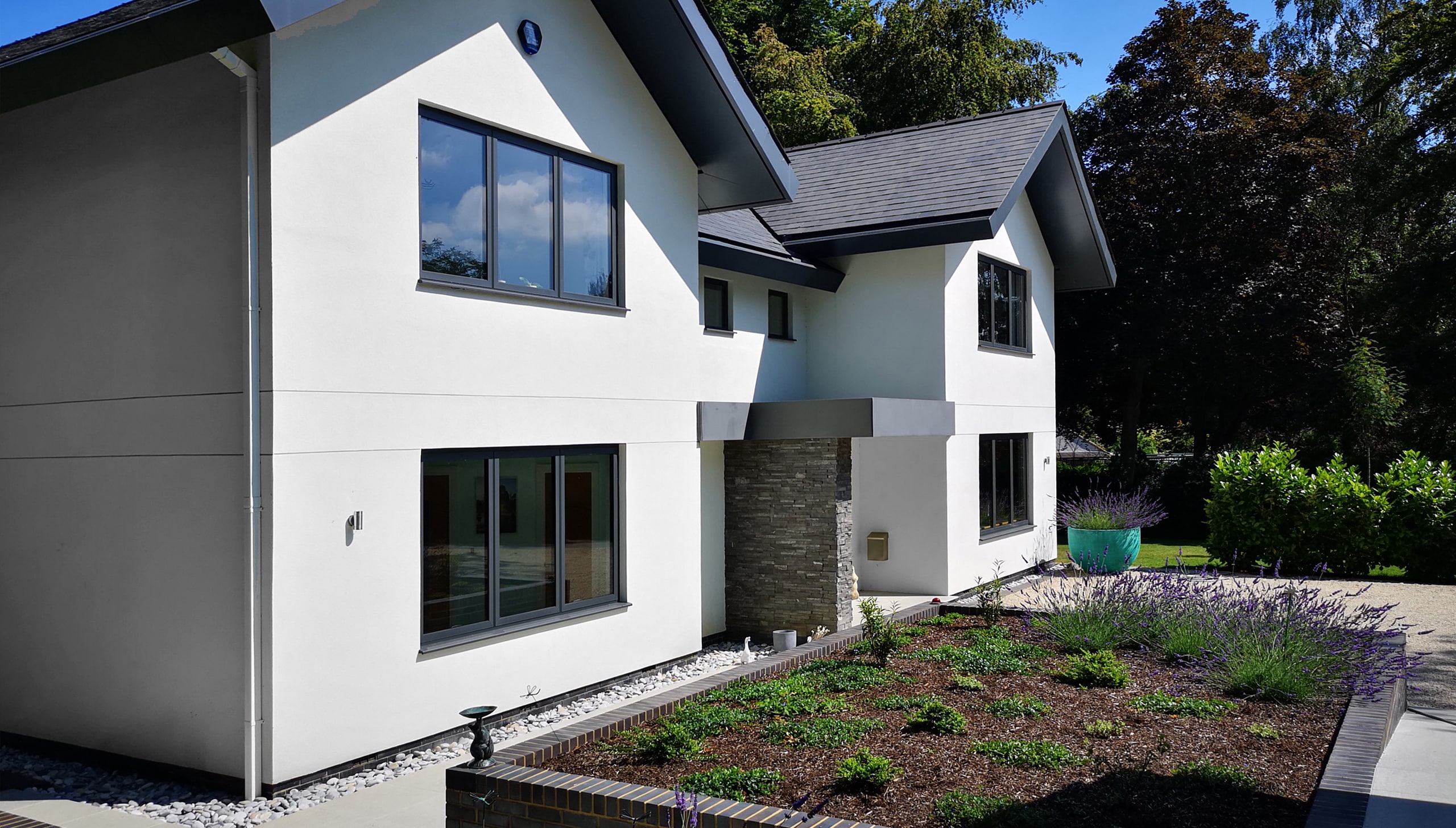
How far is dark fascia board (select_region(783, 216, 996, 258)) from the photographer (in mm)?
13797

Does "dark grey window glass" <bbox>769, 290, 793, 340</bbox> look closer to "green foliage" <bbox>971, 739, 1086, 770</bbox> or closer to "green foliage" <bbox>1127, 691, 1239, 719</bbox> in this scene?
"green foliage" <bbox>1127, 691, 1239, 719</bbox>

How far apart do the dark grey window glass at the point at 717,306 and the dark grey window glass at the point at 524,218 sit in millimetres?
3844

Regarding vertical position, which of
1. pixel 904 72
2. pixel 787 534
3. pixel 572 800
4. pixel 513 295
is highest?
pixel 904 72

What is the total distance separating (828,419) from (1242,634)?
5024 mm

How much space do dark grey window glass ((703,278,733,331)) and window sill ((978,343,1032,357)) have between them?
175 inches

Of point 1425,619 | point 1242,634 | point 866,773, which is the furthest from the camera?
point 1425,619

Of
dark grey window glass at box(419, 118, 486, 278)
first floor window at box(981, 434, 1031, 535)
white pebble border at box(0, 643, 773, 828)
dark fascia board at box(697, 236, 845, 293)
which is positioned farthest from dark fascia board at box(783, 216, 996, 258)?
white pebble border at box(0, 643, 773, 828)

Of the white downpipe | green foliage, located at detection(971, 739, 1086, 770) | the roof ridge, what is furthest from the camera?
the roof ridge

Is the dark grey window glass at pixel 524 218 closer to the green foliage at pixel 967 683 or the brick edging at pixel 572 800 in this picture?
the brick edging at pixel 572 800

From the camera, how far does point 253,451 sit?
22.9 ft

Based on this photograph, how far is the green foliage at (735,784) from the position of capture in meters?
5.69

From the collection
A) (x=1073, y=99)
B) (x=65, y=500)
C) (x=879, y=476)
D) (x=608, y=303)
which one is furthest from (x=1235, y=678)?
(x=1073, y=99)

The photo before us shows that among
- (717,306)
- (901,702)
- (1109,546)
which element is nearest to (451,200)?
(901,702)

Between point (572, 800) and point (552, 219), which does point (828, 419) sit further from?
point (572, 800)
